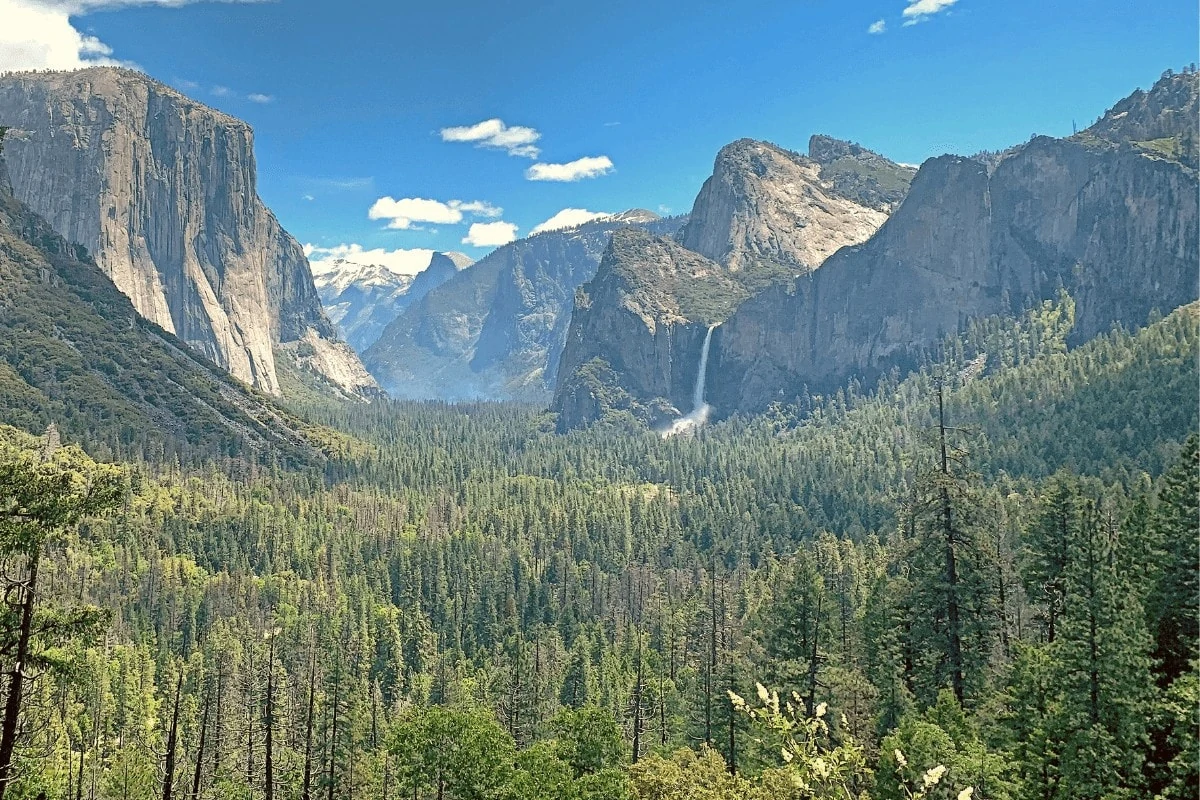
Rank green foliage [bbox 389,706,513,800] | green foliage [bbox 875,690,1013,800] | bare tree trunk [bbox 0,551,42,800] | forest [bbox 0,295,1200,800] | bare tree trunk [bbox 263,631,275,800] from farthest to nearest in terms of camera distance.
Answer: green foliage [bbox 389,706,513,800] < bare tree trunk [bbox 263,631,275,800] < green foliage [bbox 875,690,1013,800] < forest [bbox 0,295,1200,800] < bare tree trunk [bbox 0,551,42,800]

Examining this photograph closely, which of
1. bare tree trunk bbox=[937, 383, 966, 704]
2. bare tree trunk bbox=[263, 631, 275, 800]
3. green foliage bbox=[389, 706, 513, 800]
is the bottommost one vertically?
green foliage bbox=[389, 706, 513, 800]

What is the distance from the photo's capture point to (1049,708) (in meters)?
36.5

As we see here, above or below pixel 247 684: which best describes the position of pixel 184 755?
below

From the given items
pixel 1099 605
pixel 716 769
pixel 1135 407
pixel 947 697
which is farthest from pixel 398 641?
pixel 1135 407

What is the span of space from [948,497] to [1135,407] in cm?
16908

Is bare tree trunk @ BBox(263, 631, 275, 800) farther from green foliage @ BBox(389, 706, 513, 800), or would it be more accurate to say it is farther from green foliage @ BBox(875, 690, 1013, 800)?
green foliage @ BBox(875, 690, 1013, 800)

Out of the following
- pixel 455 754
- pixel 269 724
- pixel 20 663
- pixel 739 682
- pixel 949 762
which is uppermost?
pixel 20 663

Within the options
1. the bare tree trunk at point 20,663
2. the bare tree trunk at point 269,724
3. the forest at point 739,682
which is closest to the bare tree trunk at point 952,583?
the forest at point 739,682

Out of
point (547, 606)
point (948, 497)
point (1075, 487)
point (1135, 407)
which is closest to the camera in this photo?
point (948, 497)

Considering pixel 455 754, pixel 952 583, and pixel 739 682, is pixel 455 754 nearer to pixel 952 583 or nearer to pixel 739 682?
pixel 739 682

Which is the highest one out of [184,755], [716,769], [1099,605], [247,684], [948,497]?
[948,497]

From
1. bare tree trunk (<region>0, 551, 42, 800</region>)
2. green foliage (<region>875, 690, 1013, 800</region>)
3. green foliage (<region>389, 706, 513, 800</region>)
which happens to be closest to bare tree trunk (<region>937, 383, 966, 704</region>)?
green foliage (<region>875, 690, 1013, 800</region>)

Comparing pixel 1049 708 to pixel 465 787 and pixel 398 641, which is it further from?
pixel 398 641

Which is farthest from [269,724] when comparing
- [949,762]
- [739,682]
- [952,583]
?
[952,583]
